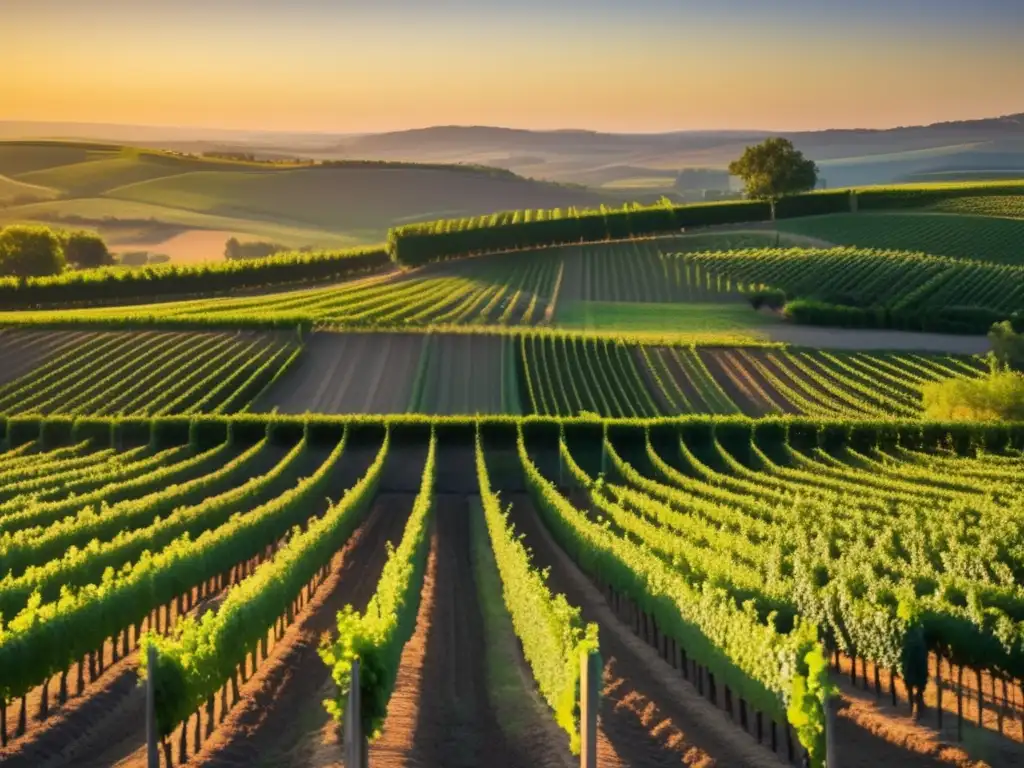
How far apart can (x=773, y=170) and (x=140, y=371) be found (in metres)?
68.0

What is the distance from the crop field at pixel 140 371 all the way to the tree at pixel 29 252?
1718 inches

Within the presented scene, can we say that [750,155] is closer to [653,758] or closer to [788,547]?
[788,547]

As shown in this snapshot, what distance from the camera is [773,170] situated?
366ft

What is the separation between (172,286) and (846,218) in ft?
198

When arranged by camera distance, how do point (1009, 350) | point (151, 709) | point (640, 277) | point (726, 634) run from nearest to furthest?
point (151, 709) < point (726, 634) < point (1009, 350) < point (640, 277)

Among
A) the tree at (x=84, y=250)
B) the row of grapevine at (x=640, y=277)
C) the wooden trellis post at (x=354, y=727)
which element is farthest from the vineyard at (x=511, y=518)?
the tree at (x=84, y=250)

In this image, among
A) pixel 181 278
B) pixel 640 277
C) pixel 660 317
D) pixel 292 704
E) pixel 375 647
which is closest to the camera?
pixel 375 647

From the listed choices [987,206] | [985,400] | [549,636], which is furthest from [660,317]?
[549,636]

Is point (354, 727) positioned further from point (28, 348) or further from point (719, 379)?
point (28, 348)

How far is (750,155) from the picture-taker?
11250 cm

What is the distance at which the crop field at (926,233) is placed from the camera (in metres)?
97.6

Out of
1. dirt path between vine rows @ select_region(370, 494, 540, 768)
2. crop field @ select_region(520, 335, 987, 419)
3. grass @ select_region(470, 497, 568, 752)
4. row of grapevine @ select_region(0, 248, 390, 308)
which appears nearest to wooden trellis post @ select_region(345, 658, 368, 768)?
dirt path between vine rows @ select_region(370, 494, 540, 768)

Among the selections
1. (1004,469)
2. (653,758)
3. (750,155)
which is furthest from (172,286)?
(653,758)

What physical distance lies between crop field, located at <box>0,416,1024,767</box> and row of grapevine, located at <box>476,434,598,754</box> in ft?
0.32
